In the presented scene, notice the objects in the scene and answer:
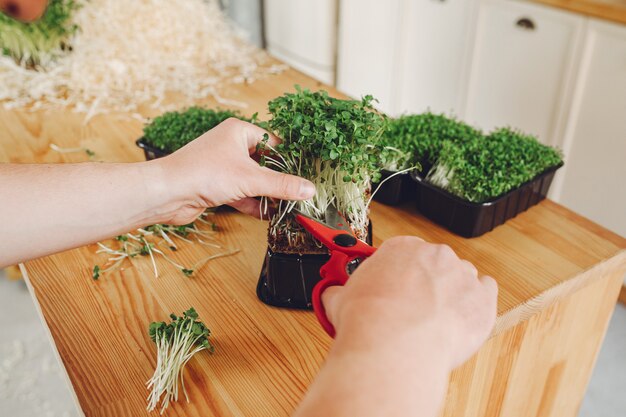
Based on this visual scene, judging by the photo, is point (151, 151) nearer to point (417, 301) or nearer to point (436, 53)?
point (417, 301)

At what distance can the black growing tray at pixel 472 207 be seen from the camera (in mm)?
1189

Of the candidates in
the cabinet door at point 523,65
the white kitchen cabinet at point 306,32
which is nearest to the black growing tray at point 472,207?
the cabinet door at point 523,65

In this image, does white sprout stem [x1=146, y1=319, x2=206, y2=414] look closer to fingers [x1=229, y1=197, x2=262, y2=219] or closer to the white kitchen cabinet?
fingers [x1=229, y1=197, x2=262, y2=219]

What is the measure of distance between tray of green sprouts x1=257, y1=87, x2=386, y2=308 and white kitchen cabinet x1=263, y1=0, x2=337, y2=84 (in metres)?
2.74

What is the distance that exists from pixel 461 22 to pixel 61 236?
100 inches

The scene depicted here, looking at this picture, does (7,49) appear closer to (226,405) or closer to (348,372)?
(226,405)

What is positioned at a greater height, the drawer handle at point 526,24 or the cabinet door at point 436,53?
the drawer handle at point 526,24

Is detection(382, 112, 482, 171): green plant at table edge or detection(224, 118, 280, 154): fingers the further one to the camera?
detection(382, 112, 482, 171): green plant at table edge

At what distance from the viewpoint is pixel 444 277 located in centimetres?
76

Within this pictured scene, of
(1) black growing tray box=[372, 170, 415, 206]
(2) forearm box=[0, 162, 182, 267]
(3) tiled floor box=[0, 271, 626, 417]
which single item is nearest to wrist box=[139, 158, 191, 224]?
(2) forearm box=[0, 162, 182, 267]

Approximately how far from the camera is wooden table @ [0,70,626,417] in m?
0.90

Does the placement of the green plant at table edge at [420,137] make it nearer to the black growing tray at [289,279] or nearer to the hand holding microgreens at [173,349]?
the black growing tray at [289,279]

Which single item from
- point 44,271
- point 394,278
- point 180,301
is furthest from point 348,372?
point 44,271

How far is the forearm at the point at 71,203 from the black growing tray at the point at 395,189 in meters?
0.49
